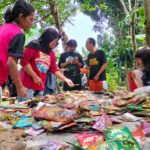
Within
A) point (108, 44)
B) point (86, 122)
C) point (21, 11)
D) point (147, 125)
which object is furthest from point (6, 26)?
point (108, 44)

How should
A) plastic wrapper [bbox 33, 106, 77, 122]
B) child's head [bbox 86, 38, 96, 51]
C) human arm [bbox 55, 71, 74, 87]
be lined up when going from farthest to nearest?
child's head [bbox 86, 38, 96, 51]
human arm [bbox 55, 71, 74, 87]
plastic wrapper [bbox 33, 106, 77, 122]

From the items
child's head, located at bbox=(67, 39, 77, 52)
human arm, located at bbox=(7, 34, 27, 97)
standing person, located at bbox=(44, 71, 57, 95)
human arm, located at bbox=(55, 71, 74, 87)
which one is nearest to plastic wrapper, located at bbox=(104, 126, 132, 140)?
human arm, located at bbox=(7, 34, 27, 97)

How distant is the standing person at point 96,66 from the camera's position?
6.82 metres

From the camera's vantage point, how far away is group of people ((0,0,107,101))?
3098 millimetres

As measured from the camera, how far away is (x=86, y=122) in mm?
2422

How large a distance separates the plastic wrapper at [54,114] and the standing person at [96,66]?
404cm

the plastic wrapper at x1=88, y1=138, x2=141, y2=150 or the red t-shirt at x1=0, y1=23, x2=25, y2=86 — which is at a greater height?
the red t-shirt at x1=0, y1=23, x2=25, y2=86

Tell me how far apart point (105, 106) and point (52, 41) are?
1537 millimetres

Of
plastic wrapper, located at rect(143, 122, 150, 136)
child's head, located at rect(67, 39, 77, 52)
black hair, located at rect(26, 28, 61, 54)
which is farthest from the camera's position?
child's head, located at rect(67, 39, 77, 52)

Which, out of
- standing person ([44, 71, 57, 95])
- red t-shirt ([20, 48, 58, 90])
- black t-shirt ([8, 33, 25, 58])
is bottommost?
standing person ([44, 71, 57, 95])

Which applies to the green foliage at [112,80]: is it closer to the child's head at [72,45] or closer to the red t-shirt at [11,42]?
the child's head at [72,45]

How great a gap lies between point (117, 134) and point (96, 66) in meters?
4.87

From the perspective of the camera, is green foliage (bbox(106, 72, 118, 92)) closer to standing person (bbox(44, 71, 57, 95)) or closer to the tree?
the tree

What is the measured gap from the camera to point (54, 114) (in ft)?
8.68
